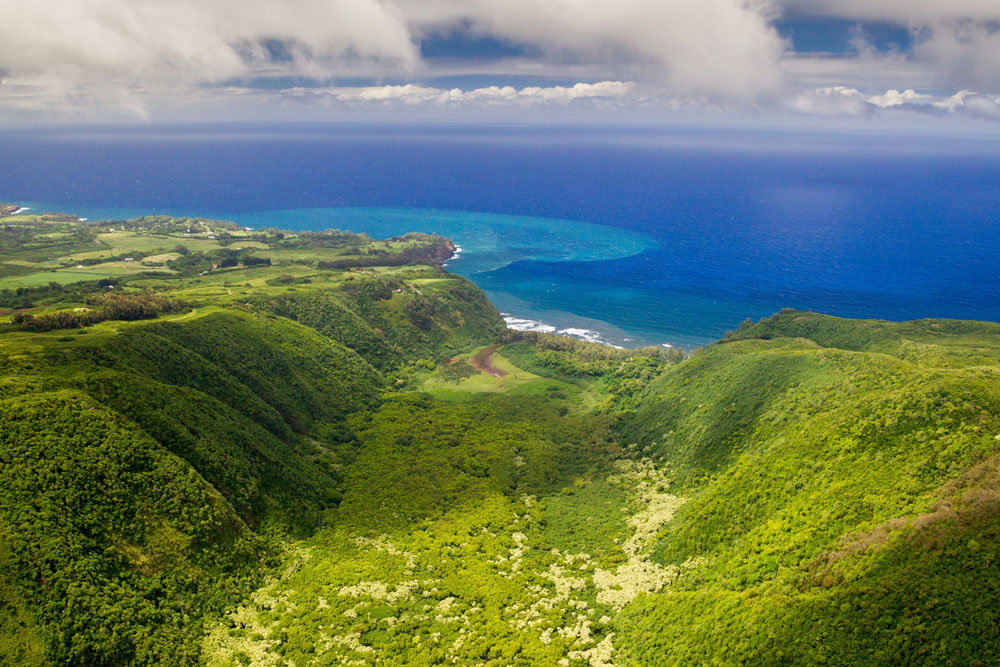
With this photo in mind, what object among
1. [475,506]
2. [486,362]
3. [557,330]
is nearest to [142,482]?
[475,506]

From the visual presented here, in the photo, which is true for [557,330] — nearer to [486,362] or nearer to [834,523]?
[486,362]

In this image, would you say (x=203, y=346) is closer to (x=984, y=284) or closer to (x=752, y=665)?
(x=752, y=665)

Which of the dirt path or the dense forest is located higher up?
the dense forest

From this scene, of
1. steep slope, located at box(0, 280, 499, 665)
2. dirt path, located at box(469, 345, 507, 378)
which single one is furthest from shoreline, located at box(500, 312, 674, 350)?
steep slope, located at box(0, 280, 499, 665)

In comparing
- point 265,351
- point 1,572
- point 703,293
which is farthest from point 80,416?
point 703,293

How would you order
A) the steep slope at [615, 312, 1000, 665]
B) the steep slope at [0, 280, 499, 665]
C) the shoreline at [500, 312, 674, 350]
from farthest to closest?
1. the shoreline at [500, 312, 674, 350]
2. the steep slope at [0, 280, 499, 665]
3. the steep slope at [615, 312, 1000, 665]

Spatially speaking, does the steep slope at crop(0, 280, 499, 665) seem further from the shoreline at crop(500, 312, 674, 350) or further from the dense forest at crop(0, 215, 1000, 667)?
the shoreline at crop(500, 312, 674, 350)

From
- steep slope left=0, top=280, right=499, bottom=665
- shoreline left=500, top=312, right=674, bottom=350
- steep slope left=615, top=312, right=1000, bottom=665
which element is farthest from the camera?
shoreline left=500, top=312, right=674, bottom=350
